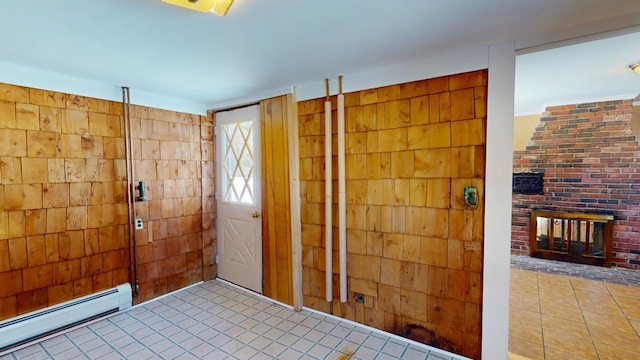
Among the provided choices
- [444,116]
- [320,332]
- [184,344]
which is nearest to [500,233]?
[444,116]

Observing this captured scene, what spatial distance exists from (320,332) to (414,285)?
3.14ft

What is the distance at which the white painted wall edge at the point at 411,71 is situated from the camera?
202 centimetres

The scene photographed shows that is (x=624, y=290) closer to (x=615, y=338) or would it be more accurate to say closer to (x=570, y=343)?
(x=615, y=338)

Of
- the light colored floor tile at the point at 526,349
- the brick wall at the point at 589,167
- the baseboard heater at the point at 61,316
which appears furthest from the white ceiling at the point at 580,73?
the baseboard heater at the point at 61,316

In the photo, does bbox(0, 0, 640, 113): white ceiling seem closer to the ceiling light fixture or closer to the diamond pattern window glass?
the ceiling light fixture

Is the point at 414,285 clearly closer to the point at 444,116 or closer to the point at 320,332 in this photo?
the point at 320,332

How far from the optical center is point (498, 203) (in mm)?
1967

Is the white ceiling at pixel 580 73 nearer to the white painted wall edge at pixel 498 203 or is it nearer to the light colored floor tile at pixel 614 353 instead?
the white painted wall edge at pixel 498 203

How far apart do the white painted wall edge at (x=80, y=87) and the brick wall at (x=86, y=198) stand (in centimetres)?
6

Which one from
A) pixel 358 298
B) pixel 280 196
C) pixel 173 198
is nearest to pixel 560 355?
pixel 358 298

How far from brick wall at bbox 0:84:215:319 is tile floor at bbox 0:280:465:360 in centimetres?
41

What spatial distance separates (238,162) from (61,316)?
7.11ft

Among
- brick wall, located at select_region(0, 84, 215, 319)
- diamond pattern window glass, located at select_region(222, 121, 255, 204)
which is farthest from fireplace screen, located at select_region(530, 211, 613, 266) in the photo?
brick wall, located at select_region(0, 84, 215, 319)

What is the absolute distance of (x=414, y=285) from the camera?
7.66ft
